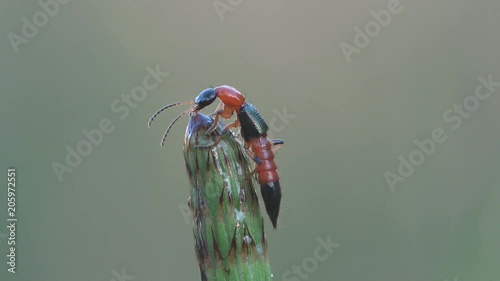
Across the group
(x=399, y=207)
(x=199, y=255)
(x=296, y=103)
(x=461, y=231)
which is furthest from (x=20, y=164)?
(x=199, y=255)

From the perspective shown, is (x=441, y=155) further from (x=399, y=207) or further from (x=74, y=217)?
(x=74, y=217)

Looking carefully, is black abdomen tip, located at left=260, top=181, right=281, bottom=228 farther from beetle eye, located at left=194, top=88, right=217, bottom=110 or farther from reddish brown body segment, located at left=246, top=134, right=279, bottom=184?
beetle eye, located at left=194, top=88, right=217, bottom=110

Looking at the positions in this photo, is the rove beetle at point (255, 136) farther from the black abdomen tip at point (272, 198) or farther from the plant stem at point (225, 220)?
the plant stem at point (225, 220)

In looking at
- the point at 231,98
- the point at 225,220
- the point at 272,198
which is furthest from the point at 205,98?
the point at 225,220

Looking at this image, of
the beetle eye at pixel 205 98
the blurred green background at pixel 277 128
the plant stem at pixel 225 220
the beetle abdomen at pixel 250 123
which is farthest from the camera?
the blurred green background at pixel 277 128

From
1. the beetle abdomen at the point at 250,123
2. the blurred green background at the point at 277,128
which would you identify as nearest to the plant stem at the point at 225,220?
the beetle abdomen at the point at 250,123

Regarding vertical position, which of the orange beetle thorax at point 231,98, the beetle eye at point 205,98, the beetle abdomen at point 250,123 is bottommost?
the beetle abdomen at point 250,123
